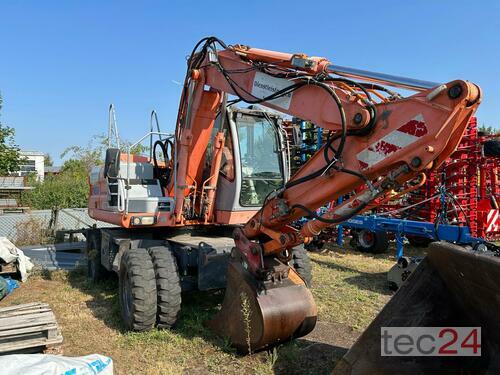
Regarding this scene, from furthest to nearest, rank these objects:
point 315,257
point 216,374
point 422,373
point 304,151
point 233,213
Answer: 1. point 304,151
2. point 315,257
3. point 233,213
4. point 216,374
5. point 422,373

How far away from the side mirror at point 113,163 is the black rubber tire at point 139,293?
48.2 inches

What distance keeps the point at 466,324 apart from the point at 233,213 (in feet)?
9.48

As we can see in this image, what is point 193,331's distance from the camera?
4691mm

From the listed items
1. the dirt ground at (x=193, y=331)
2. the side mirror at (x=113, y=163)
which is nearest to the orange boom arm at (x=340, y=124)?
the dirt ground at (x=193, y=331)

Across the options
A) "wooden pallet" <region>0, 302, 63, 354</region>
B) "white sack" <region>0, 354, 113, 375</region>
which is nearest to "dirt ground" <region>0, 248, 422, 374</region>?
"wooden pallet" <region>0, 302, 63, 354</region>

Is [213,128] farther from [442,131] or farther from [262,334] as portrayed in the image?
[442,131]

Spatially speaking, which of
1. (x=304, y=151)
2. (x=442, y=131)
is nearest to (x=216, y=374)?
(x=442, y=131)

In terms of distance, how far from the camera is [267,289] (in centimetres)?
400

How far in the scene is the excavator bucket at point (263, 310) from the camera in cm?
389

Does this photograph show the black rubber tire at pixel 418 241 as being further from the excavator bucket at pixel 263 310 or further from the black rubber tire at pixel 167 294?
the black rubber tire at pixel 167 294

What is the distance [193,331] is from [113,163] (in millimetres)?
2468

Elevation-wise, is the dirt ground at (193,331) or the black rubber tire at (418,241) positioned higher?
the black rubber tire at (418,241)

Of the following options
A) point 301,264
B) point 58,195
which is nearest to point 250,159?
point 301,264

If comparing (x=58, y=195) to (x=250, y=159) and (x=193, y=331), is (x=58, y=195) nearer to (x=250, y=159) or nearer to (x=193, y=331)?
(x=250, y=159)
